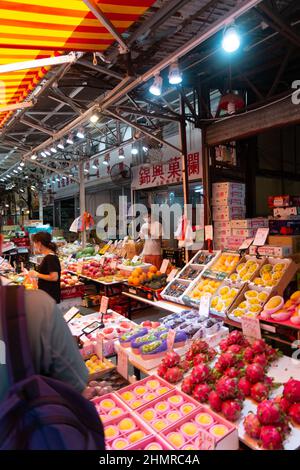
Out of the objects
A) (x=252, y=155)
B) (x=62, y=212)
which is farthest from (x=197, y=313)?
(x=62, y=212)

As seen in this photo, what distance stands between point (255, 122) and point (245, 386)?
4.41 metres

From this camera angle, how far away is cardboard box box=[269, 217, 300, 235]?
15.4 feet

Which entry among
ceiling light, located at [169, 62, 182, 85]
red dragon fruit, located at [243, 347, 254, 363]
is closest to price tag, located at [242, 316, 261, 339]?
red dragon fruit, located at [243, 347, 254, 363]

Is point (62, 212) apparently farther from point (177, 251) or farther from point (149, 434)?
point (149, 434)

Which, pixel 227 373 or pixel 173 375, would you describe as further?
pixel 173 375

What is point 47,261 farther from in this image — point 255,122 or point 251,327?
point 255,122

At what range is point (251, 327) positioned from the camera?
320 centimetres

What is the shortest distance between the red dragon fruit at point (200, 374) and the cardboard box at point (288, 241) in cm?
254

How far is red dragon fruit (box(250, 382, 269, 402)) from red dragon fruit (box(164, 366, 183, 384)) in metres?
0.59

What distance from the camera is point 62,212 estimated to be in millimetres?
18906

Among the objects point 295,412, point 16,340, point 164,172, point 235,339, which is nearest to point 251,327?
point 235,339

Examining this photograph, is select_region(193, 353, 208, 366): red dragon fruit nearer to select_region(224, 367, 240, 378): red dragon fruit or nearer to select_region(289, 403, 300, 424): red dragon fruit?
select_region(224, 367, 240, 378): red dragon fruit

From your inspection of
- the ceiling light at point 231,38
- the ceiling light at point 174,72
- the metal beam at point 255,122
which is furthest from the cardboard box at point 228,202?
the ceiling light at point 231,38

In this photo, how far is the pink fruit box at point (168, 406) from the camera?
215 centimetres
